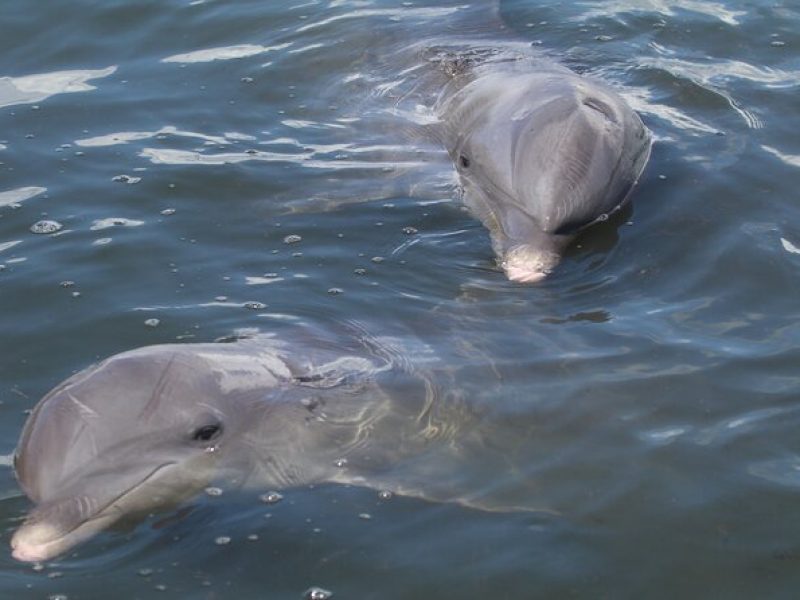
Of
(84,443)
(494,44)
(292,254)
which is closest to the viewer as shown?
(84,443)

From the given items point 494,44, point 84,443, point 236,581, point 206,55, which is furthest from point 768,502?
point 206,55

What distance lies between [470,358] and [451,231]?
6.92 ft

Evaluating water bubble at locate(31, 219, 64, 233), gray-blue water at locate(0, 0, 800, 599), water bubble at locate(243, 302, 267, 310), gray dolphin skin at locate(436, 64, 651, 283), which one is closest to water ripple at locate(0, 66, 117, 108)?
gray-blue water at locate(0, 0, 800, 599)

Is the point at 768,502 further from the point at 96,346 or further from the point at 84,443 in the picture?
the point at 96,346

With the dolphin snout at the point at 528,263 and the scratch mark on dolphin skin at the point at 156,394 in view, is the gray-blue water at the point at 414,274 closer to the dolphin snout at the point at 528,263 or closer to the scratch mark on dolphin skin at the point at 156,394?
the dolphin snout at the point at 528,263

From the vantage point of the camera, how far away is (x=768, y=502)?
6.53 metres

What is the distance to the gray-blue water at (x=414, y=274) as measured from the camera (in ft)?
20.5

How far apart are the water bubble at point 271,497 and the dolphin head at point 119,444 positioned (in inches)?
10.3

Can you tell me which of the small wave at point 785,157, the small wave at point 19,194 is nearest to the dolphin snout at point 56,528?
the small wave at point 19,194

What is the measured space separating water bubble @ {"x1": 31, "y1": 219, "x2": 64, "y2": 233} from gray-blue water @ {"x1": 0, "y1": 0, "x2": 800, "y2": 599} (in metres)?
0.07

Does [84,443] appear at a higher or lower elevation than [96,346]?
higher

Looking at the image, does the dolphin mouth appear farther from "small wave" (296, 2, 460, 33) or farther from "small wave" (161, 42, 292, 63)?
"small wave" (296, 2, 460, 33)

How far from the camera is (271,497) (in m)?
6.56

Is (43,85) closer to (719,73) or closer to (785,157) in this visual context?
(719,73)
